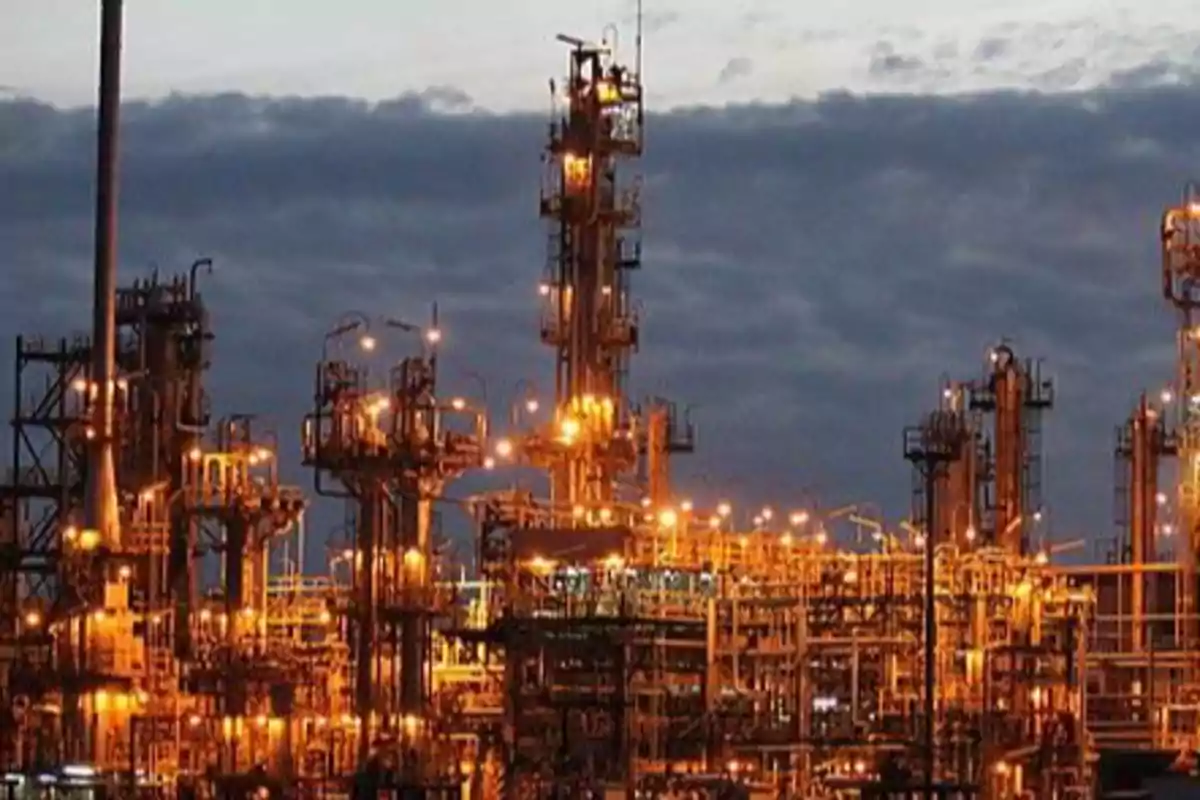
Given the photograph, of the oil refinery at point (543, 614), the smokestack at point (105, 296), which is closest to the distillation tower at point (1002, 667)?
the oil refinery at point (543, 614)

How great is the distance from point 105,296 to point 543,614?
1392 centimetres

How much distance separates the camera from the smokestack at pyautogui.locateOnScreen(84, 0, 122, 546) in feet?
227

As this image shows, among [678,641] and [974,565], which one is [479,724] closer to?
[678,641]

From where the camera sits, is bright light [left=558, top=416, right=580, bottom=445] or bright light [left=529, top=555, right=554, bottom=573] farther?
bright light [left=558, top=416, right=580, bottom=445]

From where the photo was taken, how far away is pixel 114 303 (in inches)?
2857

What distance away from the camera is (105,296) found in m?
71.2

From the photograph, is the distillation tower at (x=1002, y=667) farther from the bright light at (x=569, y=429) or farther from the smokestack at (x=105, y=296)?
the smokestack at (x=105, y=296)

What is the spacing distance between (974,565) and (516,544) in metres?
10.5

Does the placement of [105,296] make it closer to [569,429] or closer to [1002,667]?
[569,429]

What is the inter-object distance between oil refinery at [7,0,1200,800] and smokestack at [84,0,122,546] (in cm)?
9

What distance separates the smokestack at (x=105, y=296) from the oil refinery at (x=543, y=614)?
9cm

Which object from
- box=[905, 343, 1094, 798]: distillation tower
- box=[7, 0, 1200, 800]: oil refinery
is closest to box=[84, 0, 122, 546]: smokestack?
box=[7, 0, 1200, 800]: oil refinery

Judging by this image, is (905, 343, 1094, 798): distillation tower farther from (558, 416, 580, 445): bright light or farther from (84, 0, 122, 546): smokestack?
(84, 0, 122, 546): smokestack

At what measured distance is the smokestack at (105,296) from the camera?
69.2 meters
